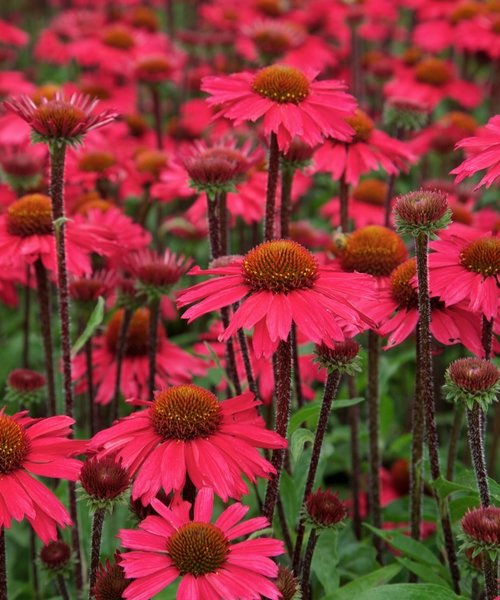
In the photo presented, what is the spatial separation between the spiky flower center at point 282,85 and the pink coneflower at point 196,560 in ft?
3.99

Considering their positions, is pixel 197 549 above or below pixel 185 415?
below

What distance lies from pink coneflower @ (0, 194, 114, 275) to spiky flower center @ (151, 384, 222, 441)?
29.6 inches

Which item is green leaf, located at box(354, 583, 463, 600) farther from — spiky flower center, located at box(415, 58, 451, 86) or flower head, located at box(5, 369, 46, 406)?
spiky flower center, located at box(415, 58, 451, 86)

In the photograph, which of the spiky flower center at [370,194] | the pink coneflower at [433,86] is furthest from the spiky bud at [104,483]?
the pink coneflower at [433,86]

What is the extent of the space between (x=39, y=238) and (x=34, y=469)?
945 millimetres

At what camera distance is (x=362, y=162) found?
3146mm

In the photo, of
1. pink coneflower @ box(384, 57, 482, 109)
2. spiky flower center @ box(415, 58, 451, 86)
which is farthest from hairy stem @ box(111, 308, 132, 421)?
spiky flower center @ box(415, 58, 451, 86)

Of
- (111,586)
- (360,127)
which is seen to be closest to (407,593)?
(111,586)

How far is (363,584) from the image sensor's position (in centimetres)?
229

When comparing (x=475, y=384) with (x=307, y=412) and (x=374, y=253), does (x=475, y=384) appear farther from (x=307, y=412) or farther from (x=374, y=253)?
(x=374, y=253)

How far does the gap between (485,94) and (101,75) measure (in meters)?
2.37

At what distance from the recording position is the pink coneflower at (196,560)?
67.3 inches

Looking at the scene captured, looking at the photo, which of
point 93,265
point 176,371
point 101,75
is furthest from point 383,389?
point 101,75

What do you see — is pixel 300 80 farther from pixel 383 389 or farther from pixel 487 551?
pixel 487 551
